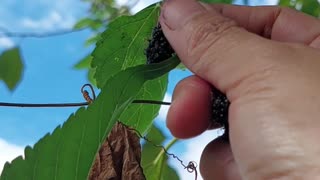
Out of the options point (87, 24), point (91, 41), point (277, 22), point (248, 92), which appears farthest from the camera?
point (87, 24)

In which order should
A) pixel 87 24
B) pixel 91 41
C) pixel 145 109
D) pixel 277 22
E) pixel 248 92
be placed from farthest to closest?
pixel 87 24, pixel 91 41, pixel 145 109, pixel 277 22, pixel 248 92

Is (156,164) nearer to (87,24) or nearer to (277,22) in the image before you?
(277,22)

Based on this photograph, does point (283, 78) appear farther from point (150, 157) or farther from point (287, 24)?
point (150, 157)

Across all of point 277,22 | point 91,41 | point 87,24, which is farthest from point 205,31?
point 87,24

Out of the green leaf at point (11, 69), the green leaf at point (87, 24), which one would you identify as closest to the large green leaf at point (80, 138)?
the green leaf at point (11, 69)

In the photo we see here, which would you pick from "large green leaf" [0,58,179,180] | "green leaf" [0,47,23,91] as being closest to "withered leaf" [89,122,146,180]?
"large green leaf" [0,58,179,180]

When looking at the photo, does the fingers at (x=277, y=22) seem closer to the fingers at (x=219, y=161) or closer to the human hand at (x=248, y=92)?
the human hand at (x=248, y=92)


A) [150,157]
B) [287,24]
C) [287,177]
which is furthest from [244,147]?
[150,157]
